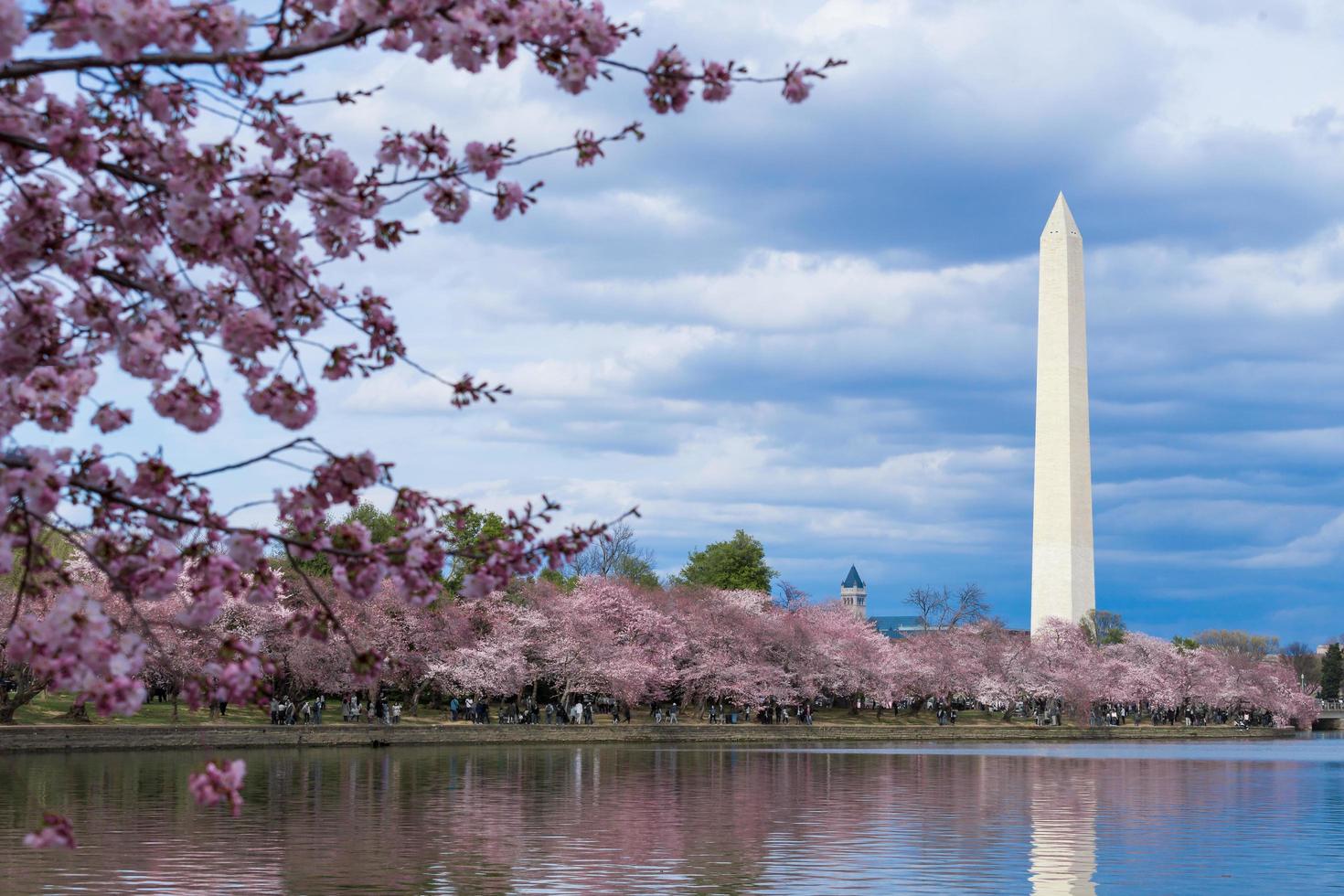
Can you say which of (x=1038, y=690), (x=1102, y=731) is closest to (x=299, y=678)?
(x=1102, y=731)

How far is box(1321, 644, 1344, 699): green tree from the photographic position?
155 m

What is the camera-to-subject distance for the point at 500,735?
54.8 m

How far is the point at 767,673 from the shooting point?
7406 centimetres

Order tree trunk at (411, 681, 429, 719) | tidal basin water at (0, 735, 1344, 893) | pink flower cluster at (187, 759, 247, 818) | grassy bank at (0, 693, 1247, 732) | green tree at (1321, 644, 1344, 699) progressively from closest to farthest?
pink flower cluster at (187, 759, 247, 818) < tidal basin water at (0, 735, 1344, 893) < grassy bank at (0, 693, 1247, 732) < tree trunk at (411, 681, 429, 719) < green tree at (1321, 644, 1344, 699)

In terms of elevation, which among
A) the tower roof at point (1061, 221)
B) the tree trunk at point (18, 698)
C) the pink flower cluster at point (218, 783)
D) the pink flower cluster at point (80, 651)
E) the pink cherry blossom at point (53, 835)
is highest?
the tower roof at point (1061, 221)

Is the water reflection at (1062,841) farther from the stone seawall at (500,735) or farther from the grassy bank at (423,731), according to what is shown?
the grassy bank at (423,731)

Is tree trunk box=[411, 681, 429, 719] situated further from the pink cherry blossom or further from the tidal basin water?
the pink cherry blossom

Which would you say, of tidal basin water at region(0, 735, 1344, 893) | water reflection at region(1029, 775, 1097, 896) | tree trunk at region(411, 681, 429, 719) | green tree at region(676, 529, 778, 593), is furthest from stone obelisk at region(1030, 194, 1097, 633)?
water reflection at region(1029, 775, 1097, 896)

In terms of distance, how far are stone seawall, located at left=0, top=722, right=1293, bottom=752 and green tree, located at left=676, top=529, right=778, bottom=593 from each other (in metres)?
27.7

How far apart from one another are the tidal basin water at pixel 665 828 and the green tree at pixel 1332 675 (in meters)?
124

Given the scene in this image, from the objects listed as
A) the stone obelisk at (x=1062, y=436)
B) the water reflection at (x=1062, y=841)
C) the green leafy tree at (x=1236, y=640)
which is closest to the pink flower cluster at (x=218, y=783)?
the water reflection at (x=1062, y=841)

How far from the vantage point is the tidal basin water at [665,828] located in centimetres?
1752

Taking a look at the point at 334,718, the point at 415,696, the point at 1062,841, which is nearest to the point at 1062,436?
the point at 415,696

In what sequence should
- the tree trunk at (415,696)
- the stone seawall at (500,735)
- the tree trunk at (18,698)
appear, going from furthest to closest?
the tree trunk at (415,696)
the tree trunk at (18,698)
the stone seawall at (500,735)
